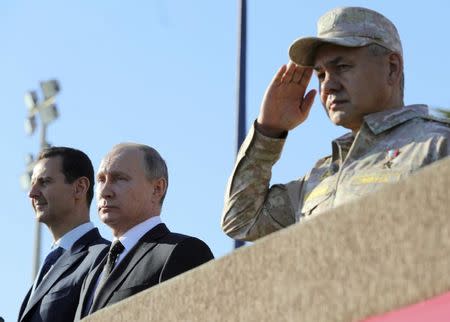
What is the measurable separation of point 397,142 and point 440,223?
1458mm

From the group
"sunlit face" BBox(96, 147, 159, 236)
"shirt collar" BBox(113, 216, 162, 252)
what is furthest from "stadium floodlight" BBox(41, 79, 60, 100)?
"shirt collar" BBox(113, 216, 162, 252)

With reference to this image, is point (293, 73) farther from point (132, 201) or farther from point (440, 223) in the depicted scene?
point (440, 223)

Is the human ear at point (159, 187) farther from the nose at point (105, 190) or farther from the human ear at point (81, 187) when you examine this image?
the human ear at point (81, 187)

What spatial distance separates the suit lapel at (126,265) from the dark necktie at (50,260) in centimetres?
101

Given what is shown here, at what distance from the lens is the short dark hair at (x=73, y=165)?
21.3 feet

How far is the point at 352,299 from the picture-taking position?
105 inches

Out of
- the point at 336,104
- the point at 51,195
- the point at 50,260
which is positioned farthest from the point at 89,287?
the point at 336,104

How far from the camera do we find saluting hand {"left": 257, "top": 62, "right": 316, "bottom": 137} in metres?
4.30

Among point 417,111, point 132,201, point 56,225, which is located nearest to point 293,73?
point 417,111

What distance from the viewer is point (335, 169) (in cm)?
405

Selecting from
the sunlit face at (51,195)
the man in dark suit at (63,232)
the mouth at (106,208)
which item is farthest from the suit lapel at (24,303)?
the mouth at (106,208)

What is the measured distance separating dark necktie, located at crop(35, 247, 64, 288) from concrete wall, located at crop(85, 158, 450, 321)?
113 inches

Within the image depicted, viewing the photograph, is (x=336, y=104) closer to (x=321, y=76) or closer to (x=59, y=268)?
(x=321, y=76)

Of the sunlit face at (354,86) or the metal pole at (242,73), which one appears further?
the metal pole at (242,73)
